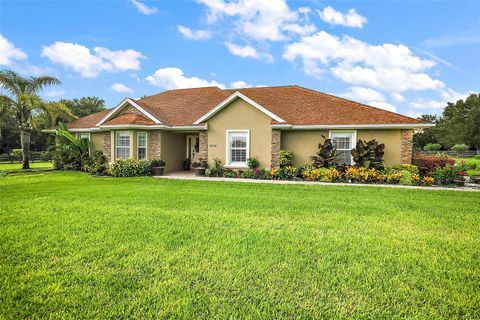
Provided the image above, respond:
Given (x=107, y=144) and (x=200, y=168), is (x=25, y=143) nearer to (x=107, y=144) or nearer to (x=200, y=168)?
(x=107, y=144)

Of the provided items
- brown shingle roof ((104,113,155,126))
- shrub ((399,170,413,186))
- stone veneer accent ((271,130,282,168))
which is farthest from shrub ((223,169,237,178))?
shrub ((399,170,413,186))

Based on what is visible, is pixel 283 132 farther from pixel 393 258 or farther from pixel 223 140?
pixel 393 258

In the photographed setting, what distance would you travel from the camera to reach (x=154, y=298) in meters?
3.02

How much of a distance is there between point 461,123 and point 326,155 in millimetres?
64358

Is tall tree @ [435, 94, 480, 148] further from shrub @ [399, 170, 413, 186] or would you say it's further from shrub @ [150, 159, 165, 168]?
shrub @ [150, 159, 165, 168]

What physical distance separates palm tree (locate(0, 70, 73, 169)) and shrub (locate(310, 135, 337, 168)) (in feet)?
62.9

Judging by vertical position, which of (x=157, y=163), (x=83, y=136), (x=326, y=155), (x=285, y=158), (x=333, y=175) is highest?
(x=83, y=136)

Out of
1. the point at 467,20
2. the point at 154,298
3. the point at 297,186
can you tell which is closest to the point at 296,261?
the point at 154,298

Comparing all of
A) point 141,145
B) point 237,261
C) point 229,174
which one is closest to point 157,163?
point 141,145

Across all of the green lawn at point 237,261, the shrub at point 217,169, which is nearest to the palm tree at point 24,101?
the shrub at point 217,169

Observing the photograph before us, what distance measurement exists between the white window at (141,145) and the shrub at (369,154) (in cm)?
1266

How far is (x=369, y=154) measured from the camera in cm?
1365

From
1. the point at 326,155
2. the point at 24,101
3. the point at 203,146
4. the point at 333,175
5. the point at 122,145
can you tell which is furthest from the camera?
the point at 24,101

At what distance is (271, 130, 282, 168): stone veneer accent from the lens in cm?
1502
